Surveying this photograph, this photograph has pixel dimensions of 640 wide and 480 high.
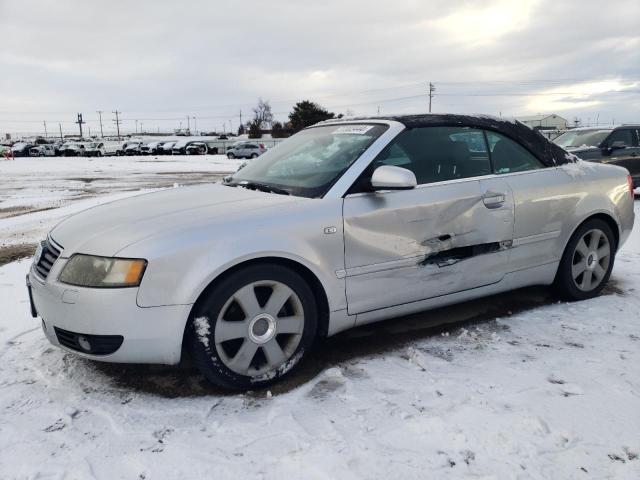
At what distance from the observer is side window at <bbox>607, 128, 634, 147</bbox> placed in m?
10.9

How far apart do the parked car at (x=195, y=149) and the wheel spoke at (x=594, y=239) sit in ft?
160

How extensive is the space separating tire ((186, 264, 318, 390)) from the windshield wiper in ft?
2.08

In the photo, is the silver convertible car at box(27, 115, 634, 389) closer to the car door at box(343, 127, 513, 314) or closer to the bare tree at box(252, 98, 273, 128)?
the car door at box(343, 127, 513, 314)

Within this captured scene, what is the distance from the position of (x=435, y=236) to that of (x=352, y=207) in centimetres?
63

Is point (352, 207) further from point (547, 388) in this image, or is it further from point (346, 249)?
point (547, 388)

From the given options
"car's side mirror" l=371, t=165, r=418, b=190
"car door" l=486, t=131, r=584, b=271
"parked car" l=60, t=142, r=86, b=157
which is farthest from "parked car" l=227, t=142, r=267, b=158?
"car's side mirror" l=371, t=165, r=418, b=190

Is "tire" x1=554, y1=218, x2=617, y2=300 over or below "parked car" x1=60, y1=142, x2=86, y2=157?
below

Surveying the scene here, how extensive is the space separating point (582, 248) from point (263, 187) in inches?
102

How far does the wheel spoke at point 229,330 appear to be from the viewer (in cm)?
281

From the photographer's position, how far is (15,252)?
6.33 metres

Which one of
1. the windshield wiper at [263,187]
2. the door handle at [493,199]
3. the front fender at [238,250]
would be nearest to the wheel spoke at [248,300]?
the front fender at [238,250]

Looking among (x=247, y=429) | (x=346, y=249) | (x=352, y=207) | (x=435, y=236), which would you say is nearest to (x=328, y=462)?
(x=247, y=429)

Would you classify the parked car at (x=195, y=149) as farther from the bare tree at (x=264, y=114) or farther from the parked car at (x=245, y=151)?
the bare tree at (x=264, y=114)

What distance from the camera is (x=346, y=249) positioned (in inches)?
122
